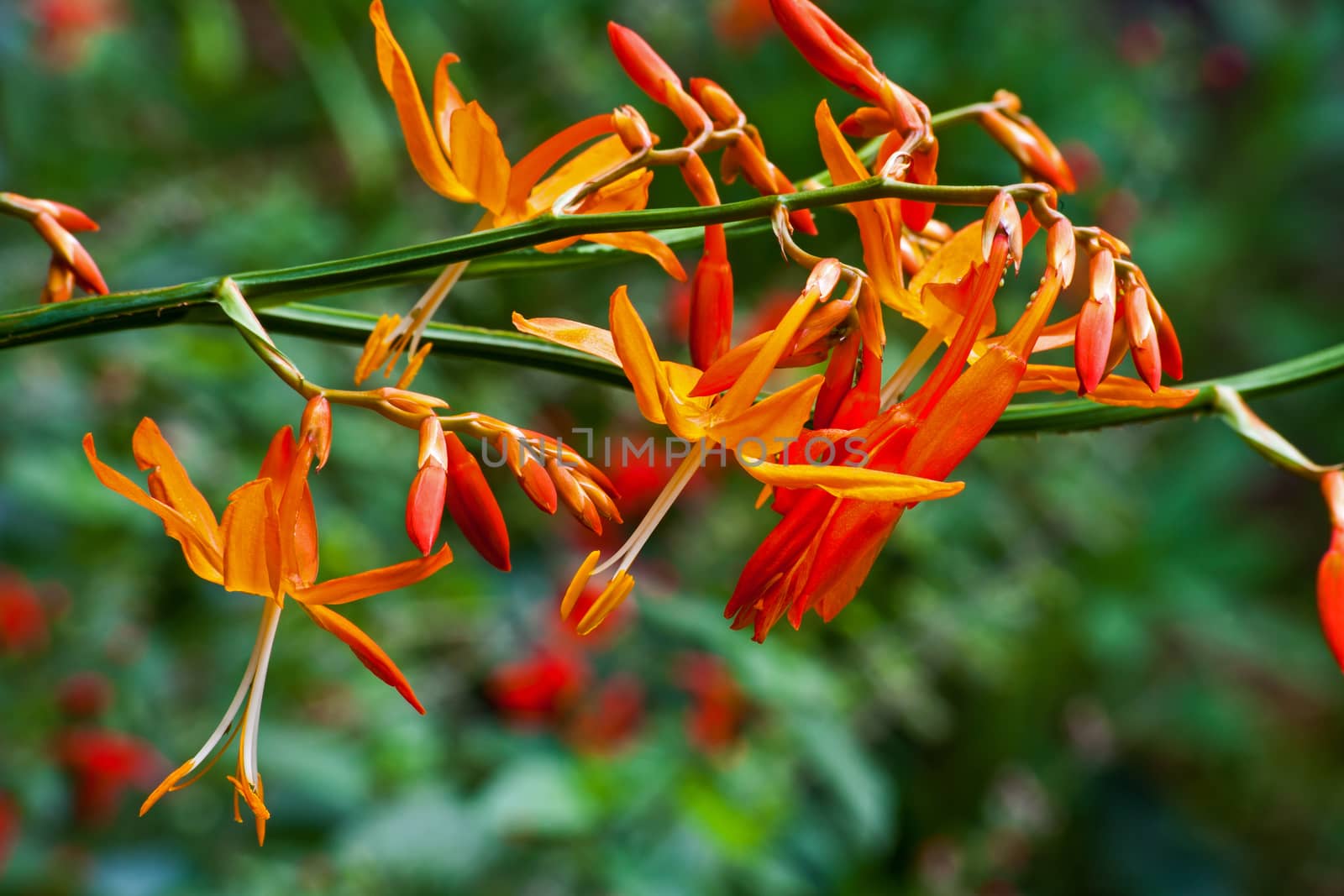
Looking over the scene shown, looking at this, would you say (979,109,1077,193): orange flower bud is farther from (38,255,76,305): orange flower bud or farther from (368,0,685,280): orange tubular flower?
(38,255,76,305): orange flower bud

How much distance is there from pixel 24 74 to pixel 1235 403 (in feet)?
7.58

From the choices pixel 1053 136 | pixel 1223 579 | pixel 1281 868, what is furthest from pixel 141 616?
pixel 1281 868

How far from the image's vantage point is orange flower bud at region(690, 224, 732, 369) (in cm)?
50

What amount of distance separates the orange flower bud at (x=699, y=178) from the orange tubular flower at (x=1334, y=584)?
1.01 feet

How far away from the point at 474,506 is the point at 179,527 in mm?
117

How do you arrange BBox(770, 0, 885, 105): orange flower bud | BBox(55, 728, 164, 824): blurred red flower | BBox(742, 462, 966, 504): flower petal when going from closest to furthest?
BBox(742, 462, 966, 504): flower petal, BBox(770, 0, 885, 105): orange flower bud, BBox(55, 728, 164, 824): blurred red flower

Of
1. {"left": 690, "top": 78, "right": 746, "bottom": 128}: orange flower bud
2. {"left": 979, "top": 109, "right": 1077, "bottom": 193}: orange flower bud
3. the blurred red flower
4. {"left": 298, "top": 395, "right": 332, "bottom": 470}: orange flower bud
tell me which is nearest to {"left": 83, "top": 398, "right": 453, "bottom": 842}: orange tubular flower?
{"left": 298, "top": 395, "right": 332, "bottom": 470}: orange flower bud

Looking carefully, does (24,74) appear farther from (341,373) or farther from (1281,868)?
(1281,868)

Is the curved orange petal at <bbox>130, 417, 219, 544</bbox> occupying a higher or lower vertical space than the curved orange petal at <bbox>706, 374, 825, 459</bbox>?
lower

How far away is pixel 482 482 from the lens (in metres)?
0.49

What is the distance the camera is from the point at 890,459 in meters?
0.47

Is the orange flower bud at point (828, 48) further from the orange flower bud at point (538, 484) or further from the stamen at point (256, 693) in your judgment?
the stamen at point (256, 693)

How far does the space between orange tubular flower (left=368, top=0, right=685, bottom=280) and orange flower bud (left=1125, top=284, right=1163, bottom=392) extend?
0.61ft

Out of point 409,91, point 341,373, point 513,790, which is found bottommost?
point 513,790
